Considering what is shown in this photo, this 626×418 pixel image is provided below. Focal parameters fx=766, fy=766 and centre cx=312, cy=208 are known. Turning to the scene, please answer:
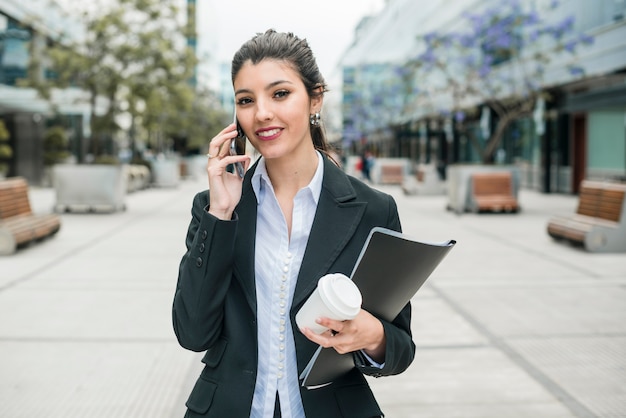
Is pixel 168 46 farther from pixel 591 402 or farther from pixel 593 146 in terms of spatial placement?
pixel 591 402

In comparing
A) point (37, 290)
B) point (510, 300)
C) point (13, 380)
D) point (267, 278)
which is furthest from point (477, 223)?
point (267, 278)

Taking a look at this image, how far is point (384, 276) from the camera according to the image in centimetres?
162

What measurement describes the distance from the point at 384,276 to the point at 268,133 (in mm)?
476

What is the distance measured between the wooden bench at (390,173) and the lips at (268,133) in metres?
34.5

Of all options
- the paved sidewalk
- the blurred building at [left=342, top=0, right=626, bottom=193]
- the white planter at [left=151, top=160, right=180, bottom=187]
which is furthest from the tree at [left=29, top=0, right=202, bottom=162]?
the white planter at [left=151, top=160, right=180, bottom=187]

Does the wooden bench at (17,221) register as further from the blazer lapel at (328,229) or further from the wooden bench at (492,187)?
the wooden bench at (492,187)

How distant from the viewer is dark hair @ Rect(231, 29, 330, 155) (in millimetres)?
1828

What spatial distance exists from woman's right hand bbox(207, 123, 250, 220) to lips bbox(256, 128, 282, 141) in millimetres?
76

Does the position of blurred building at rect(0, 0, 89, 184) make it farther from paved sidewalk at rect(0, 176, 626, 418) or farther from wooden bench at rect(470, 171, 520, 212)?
paved sidewalk at rect(0, 176, 626, 418)

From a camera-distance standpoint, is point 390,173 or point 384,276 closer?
point 384,276

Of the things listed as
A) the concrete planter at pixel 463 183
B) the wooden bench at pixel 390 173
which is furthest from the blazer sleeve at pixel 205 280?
the wooden bench at pixel 390 173

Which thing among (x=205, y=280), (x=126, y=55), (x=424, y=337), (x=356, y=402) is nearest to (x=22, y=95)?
(x=126, y=55)

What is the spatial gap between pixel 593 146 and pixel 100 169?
15864 millimetres

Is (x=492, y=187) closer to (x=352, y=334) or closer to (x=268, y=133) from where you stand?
(x=268, y=133)
